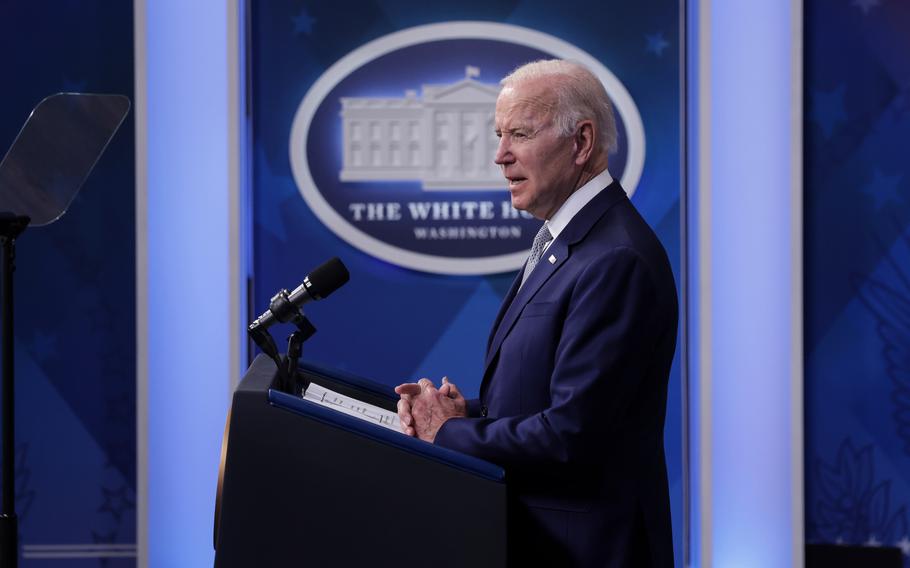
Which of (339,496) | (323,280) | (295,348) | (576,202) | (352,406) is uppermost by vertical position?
(576,202)

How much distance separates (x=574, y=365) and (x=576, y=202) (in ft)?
1.28

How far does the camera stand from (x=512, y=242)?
353cm

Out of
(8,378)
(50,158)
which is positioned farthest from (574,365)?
(50,158)

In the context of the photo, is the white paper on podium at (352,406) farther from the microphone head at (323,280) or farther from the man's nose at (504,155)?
the man's nose at (504,155)

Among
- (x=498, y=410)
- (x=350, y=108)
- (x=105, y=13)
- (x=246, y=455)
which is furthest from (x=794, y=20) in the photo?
(x=246, y=455)

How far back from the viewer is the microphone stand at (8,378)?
6.83 feet

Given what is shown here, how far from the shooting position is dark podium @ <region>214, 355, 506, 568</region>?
1398 millimetres

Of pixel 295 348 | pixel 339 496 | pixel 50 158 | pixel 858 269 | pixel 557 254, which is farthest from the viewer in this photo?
pixel 858 269

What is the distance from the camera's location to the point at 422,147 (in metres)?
3.52

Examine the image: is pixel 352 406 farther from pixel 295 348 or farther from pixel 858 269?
pixel 858 269

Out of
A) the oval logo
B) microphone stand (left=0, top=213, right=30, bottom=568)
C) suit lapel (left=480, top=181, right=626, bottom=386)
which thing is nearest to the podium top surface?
suit lapel (left=480, top=181, right=626, bottom=386)

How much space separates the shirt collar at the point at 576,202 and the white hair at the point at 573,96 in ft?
0.22

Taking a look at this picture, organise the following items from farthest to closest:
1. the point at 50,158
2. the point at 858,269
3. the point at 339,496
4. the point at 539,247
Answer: the point at 858,269 < the point at 50,158 < the point at 539,247 < the point at 339,496

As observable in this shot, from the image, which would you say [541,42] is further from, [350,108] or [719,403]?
[719,403]
